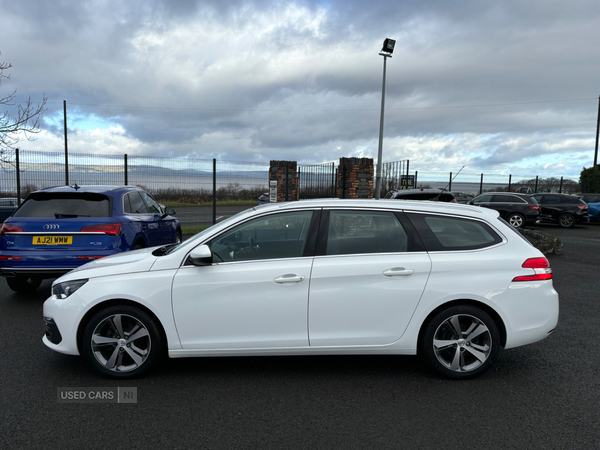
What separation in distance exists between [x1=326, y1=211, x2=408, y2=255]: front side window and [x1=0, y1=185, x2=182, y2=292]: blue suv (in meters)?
3.58

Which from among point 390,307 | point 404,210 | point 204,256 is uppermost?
point 404,210

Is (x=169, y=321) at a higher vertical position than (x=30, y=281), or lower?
higher

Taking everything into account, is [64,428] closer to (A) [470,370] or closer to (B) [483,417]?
(B) [483,417]

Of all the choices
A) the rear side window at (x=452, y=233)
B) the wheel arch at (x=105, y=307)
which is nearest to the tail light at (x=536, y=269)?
the rear side window at (x=452, y=233)

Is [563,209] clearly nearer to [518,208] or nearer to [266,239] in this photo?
[518,208]

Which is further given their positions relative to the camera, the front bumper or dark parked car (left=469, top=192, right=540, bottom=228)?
dark parked car (left=469, top=192, right=540, bottom=228)

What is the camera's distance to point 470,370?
3842 mm

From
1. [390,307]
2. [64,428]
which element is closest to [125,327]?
[64,428]

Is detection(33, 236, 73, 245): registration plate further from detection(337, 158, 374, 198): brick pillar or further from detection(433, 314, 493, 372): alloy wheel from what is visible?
detection(337, 158, 374, 198): brick pillar

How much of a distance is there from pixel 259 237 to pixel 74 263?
10.8 feet

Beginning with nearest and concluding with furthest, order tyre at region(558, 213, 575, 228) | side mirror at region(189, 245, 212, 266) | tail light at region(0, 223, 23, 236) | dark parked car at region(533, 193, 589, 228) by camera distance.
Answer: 1. side mirror at region(189, 245, 212, 266)
2. tail light at region(0, 223, 23, 236)
3. dark parked car at region(533, 193, 589, 228)
4. tyre at region(558, 213, 575, 228)

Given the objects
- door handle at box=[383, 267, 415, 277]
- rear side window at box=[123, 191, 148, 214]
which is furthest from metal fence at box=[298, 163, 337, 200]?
door handle at box=[383, 267, 415, 277]

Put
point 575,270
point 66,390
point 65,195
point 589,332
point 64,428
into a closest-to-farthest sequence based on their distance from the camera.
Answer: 1. point 64,428
2. point 66,390
3. point 589,332
4. point 65,195
5. point 575,270

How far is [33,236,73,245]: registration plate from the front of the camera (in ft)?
19.7
